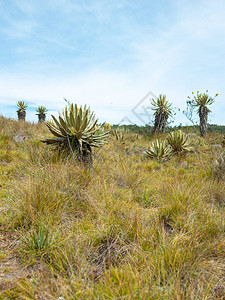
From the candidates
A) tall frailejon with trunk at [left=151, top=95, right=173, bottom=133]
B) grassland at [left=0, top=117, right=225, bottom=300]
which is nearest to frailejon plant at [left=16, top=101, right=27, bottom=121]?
tall frailejon with trunk at [left=151, top=95, right=173, bottom=133]

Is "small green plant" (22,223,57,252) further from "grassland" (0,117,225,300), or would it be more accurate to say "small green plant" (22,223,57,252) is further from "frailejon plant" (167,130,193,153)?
"frailejon plant" (167,130,193,153)

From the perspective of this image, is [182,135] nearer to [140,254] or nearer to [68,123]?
[68,123]

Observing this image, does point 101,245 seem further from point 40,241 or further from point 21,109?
point 21,109

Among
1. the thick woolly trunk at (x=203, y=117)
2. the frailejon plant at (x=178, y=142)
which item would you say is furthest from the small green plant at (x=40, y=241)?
the thick woolly trunk at (x=203, y=117)

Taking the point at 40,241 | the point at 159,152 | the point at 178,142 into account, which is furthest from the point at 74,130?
the point at 178,142

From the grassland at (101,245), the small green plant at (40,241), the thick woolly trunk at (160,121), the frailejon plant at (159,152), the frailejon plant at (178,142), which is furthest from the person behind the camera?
the thick woolly trunk at (160,121)

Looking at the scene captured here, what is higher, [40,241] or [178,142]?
Result: [178,142]

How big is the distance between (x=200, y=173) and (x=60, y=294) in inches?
205

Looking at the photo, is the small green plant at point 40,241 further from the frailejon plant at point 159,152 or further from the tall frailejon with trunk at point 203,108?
the tall frailejon with trunk at point 203,108

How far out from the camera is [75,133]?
4.68 metres

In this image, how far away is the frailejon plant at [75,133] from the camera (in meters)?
4.69

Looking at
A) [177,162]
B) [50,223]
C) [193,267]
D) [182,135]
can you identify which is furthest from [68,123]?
[182,135]

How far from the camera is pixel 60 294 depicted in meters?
1.71

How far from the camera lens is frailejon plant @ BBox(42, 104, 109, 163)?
4.69 metres
